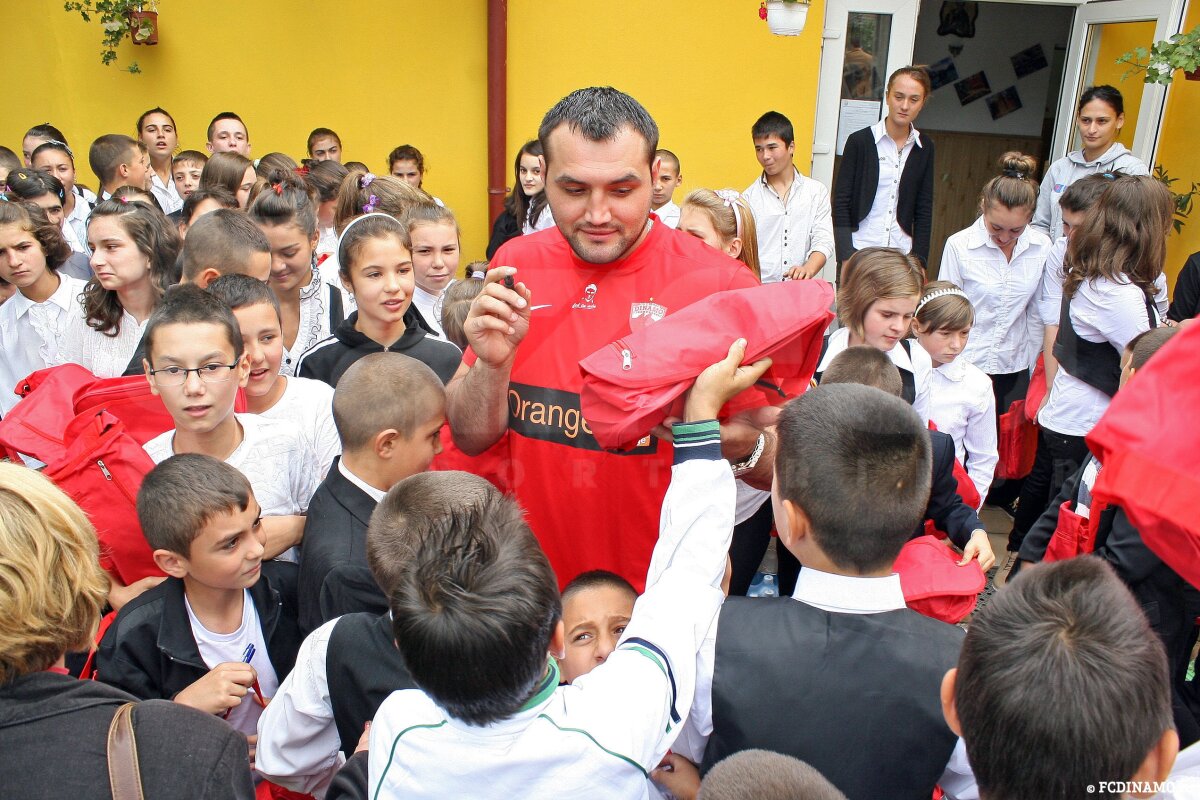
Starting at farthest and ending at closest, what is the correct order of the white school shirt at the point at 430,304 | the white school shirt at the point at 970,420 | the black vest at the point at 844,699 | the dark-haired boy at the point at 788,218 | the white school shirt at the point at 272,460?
1. the dark-haired boy at the point at 788,218
2. the white school shirt at the point at 430,304
3. the white school shirt at the point at 970,420
4. the white school shirt at the point at 272,460
5. the black vest at the point at 844,699

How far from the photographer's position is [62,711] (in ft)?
4.32

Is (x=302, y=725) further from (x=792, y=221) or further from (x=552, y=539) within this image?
(x=792, y=221)

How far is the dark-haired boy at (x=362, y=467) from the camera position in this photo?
6.82 feet

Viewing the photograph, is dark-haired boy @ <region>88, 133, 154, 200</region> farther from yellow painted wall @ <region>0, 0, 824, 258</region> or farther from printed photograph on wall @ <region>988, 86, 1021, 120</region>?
printed photograph on wall @ <region>988, 86, 1021, 120</region>

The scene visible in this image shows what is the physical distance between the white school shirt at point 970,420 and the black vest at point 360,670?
278 centimetres

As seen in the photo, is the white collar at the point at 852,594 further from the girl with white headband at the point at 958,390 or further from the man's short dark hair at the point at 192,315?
the girl with white headband at the point at 958,390

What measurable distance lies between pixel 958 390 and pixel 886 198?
2.87 m

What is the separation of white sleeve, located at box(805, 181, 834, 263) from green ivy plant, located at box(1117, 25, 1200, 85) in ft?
6.90

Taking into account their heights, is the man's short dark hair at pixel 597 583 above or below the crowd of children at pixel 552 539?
below

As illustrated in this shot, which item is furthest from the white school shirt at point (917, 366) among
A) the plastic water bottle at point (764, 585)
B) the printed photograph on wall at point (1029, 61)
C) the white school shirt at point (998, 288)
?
the printed photograph on wall at point (1029, 61)

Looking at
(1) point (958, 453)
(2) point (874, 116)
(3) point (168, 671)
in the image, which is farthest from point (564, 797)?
(2) point (874, 116)

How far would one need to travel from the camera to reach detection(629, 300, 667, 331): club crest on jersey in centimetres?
211

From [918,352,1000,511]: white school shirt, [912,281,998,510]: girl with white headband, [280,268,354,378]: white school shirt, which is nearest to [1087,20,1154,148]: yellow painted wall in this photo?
[912,281,998,510]: girl with white headband

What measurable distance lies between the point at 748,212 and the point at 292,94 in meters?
5.03
